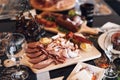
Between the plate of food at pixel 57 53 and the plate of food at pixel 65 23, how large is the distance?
0.16 meters

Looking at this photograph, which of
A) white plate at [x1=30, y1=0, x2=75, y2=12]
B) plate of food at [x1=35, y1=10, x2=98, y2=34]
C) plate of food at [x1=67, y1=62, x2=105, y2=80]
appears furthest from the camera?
white plate at [x1=30, y1=0, x2=75, y2=12]

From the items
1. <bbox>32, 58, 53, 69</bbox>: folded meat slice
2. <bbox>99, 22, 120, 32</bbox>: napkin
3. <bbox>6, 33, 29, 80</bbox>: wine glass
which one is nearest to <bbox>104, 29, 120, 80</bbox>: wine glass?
<bbox>99, 22, 120, 32</bbox>: napkin

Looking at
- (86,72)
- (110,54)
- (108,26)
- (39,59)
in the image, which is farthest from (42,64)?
(108,26)

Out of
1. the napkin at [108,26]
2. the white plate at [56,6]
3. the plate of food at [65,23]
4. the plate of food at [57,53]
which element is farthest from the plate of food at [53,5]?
the plate of food at [57,53]

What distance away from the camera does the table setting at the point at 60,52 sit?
107 centimetres

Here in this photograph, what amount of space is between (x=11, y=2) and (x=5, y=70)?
1.86 feet

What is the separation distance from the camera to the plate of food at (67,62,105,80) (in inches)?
38.1

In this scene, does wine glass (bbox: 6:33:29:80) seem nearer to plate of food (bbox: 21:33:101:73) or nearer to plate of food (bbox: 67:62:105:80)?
plate of food (bbox: 21:33:101:73)

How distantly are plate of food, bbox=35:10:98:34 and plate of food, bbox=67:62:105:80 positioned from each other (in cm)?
35

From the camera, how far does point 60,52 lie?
3.68 ft

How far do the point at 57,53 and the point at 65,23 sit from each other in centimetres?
32

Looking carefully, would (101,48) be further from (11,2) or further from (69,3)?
(11,2)

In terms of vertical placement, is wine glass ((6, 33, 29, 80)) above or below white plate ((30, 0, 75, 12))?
below

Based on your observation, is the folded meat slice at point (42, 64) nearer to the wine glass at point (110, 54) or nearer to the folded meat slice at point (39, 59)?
the folded meat slice at point (39, 59)
